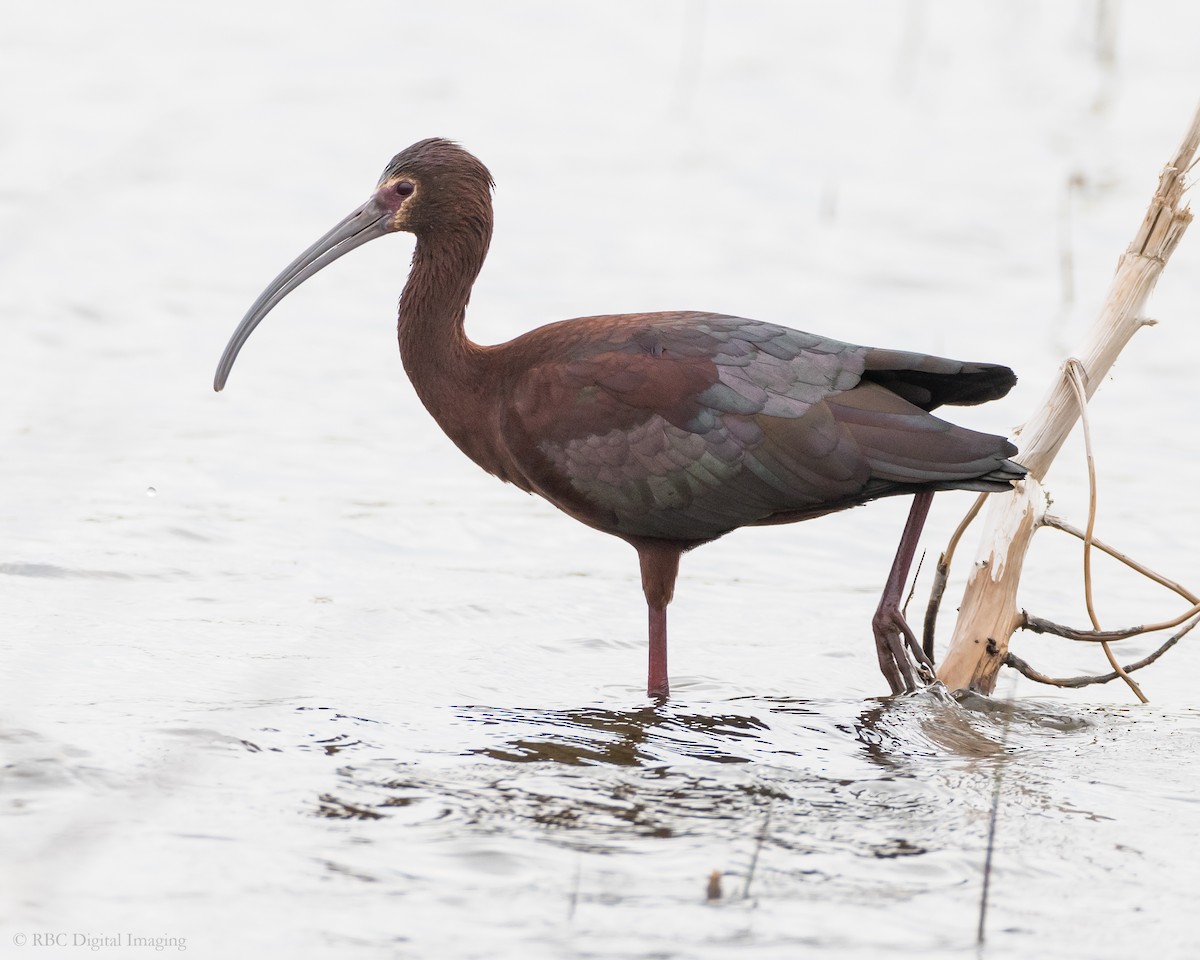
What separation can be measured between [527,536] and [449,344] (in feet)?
6.30

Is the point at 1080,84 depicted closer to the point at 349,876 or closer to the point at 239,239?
the point at 239,239

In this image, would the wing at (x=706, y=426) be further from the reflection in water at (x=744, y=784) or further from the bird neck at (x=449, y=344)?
the reflection in water at (x=744, y=784)

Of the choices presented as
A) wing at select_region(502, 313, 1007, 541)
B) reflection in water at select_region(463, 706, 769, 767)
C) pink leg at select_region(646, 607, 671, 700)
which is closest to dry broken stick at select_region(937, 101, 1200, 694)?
wing at select_region(502, 313, 1007, 541)

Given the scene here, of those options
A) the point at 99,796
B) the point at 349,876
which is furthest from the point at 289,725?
the point at 349,876

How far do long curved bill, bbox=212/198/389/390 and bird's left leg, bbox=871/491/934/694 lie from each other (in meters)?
2.10

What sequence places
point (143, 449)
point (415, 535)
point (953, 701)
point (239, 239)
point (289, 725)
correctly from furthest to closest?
point (239, 239) → point (143, 449) → point (415, 535) → point (953, 701) → point (289, 725)

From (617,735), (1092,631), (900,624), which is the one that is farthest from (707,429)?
(1092,631)

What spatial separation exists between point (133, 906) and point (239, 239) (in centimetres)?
861

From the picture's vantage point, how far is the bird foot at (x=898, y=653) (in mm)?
5594

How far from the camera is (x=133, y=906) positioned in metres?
3.63

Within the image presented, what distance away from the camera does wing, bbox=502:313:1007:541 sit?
5406 mm

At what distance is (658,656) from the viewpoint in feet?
18.8

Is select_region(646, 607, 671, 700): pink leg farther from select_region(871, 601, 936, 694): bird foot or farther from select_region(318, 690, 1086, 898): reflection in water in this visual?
select_region(871, 601, 936, 694): bird foot

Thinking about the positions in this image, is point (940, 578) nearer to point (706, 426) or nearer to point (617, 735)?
point (706, 426)
